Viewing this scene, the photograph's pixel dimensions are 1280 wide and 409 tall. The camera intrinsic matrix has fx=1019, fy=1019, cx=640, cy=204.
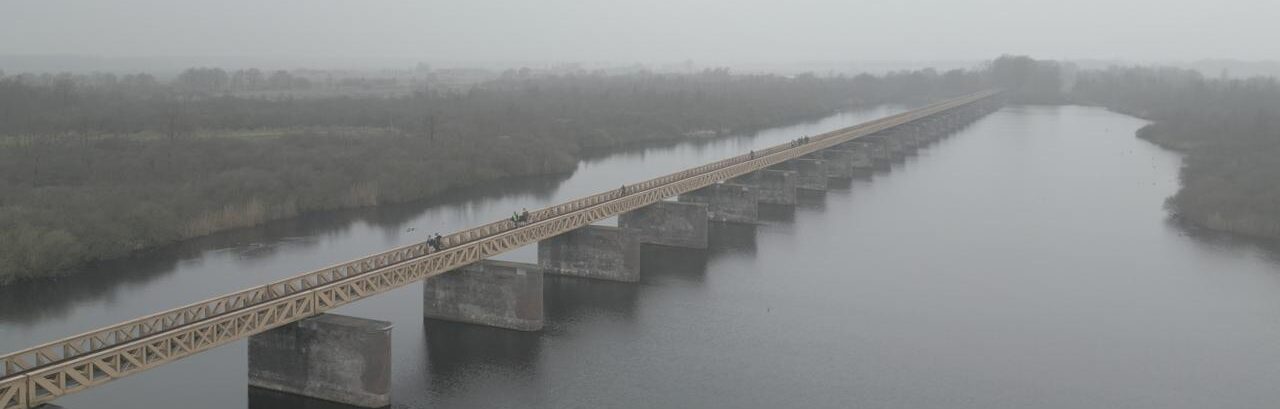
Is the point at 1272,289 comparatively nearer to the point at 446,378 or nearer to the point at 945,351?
the point at 945,351

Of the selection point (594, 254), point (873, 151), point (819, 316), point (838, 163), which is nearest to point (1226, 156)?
point (873, 151)

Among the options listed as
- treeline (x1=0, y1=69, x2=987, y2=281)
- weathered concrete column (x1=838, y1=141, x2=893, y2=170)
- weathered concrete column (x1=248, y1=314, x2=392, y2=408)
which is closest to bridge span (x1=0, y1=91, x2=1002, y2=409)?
weathered concrete column (x1=248, y1=314, x2=392, y2=408)

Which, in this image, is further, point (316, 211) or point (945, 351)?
point (316, 211)

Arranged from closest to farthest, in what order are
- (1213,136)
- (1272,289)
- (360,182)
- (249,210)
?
(1272,289), (249,210), (360,182), (1213,136)

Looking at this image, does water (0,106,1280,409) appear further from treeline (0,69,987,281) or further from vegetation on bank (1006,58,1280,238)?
vegetation on bank (1006,58,1280,238)

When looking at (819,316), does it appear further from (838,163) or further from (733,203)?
(838,163)

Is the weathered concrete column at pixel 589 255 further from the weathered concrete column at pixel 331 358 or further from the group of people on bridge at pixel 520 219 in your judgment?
the weathered concrete column at pixel 331 358

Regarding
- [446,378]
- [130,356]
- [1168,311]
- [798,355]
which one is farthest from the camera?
[1168,311]

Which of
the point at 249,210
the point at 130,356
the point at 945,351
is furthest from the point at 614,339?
the point at 249,210
